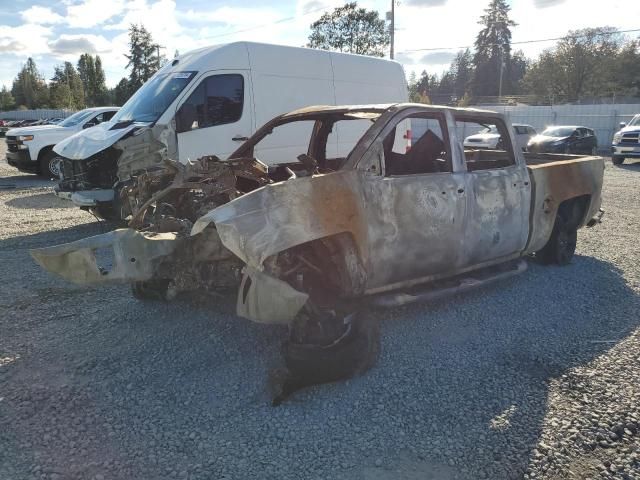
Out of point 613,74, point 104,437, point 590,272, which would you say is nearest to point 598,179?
point 590,272

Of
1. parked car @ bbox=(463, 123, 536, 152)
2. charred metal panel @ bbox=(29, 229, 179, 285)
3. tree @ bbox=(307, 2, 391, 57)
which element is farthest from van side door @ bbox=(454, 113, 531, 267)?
tree @ bbox=(307, 2, 391, 57)

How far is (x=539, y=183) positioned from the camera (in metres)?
5.45

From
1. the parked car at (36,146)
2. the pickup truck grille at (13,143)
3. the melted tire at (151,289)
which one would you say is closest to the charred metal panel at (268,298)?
the melted tire at (151,289)

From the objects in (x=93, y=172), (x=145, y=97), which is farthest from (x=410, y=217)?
(x=145, y=97)

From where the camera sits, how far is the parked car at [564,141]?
20734mm

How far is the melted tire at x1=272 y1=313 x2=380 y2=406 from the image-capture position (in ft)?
11.0

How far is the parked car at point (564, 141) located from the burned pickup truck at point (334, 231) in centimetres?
1681

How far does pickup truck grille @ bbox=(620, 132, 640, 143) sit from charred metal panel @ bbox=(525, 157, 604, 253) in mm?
15469

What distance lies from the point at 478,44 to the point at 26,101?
66385 mm

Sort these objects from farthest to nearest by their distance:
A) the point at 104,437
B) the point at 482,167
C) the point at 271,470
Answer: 1. the point at 482,167
2. the point at 104,437
3. the point at 271,470

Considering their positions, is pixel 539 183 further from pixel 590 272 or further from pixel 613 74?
pixel 613 74

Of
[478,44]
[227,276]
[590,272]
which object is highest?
[478,44]

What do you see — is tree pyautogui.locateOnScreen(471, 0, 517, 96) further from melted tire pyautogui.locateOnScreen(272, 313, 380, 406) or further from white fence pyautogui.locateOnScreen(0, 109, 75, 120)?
melted tire pyautogui.locateOnScreen(272, 313, 380, 406)

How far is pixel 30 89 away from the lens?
73.6 meters
